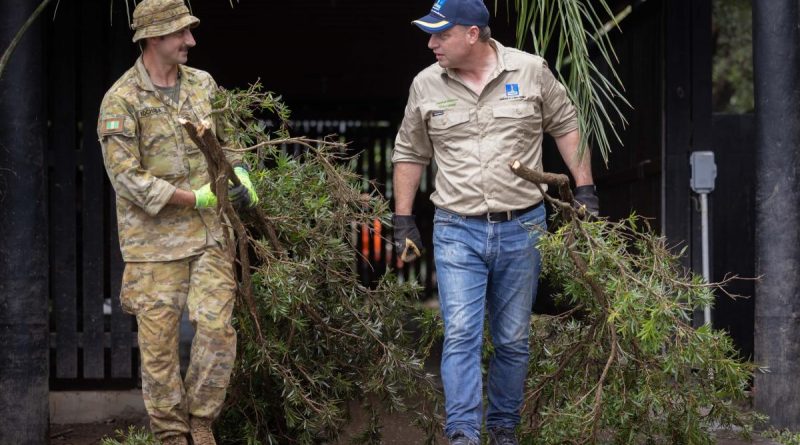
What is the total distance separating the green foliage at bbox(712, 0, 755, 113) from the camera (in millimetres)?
16164

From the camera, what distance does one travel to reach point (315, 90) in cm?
1380

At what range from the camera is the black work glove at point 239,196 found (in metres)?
4.55

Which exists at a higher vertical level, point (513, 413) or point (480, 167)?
point (480, 167)

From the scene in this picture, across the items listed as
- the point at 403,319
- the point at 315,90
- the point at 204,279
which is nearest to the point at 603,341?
the point at 403,319

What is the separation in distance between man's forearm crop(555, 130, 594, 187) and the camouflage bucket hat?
1.78 metres

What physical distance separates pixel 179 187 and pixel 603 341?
2.04m

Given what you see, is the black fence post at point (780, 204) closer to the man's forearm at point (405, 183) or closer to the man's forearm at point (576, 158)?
the man's forearm at point (576, 158)

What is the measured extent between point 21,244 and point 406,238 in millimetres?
2403

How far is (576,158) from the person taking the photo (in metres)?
4.91

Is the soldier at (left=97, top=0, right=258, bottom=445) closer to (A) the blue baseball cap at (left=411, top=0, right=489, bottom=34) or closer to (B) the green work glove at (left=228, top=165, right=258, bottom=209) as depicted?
(B) the green work glove at (left=228, top=165, right=258, bottom=209)

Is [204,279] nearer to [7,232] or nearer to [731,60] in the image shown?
[7,232]

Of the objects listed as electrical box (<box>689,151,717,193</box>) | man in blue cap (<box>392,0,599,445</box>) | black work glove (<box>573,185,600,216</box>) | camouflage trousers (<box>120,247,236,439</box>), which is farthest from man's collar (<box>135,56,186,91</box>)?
electrical box (<box>689,151,717,193</box>)

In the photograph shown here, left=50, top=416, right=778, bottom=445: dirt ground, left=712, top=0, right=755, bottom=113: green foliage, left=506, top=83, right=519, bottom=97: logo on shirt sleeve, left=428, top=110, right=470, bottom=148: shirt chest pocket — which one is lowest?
left=50, top=416, right=778, bottom=445: dirt ground

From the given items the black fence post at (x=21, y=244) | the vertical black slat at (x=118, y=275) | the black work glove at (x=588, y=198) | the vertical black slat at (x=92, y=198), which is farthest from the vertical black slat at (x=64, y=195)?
the black work glove at (x=588, y=198)
